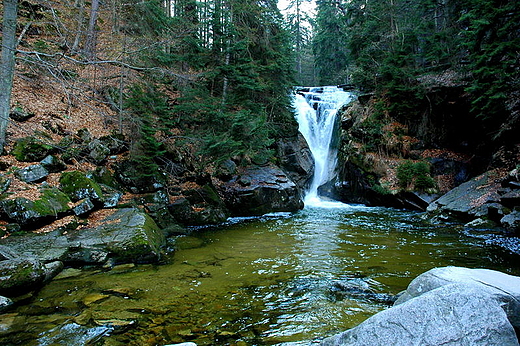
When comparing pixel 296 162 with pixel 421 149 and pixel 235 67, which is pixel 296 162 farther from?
pixel 235 67

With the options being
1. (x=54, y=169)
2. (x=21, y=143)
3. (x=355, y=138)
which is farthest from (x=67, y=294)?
(x=355, y=138)

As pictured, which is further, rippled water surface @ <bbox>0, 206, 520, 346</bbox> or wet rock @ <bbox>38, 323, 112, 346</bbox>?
rippled water surface @ <bbox>0, 206, 520, 346</bbox>

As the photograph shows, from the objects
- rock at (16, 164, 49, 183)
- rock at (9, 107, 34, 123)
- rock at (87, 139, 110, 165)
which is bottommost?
rock at (16, 164, 49, 183)

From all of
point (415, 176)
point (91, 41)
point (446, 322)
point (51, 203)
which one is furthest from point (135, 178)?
point (415, 176)

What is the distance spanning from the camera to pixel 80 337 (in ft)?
11.9

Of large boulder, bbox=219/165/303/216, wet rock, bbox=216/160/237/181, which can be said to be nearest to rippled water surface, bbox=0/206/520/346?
large boulder, bbox=219/165/303/216

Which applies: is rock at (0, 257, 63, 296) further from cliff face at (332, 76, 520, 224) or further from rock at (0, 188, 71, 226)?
cliff face at (332, 76, 520, 224)

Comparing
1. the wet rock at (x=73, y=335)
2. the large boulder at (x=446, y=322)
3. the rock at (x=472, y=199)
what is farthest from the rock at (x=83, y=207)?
the rock at (x=472, y=199)

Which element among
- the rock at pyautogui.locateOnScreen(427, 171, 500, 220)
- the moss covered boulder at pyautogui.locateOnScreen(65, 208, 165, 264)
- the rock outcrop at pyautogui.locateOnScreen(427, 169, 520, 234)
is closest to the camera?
the moss covered boulder at pyautogui.locateOnScreen(65, 208, 165, 264)

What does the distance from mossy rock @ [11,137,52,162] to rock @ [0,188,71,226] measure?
1649 mm

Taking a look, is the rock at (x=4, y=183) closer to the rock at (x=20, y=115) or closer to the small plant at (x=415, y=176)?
the rock at (x=20, y=115)

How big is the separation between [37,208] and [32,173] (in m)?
1.62

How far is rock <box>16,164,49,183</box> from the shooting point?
7.53 metres

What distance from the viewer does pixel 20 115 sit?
9.50 m
